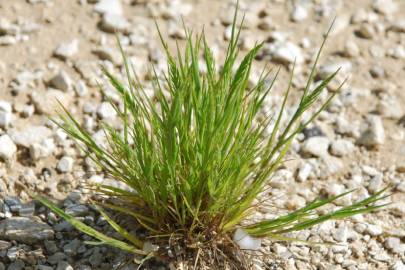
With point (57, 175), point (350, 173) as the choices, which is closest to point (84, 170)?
point (57, 175)

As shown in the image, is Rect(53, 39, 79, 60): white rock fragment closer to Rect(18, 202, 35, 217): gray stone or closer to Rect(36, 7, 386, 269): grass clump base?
Rect(18, 202, 35, 217): gray stone

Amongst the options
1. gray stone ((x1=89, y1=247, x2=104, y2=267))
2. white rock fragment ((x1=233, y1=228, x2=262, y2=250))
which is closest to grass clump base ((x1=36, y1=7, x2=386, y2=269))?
white rock fragment ((x1=233, y1=228, x2=262, y2=250))

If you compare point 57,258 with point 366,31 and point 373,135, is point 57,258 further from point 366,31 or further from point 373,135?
point 366,31

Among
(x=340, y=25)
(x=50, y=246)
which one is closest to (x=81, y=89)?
(x=50, y=246)

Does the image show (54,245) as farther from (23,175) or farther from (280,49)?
(280,49)

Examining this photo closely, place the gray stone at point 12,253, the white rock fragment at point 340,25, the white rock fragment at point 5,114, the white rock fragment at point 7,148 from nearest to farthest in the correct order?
the gray stone at point 12,253, the white rock fragment at point 7,148, the white rock fragment at point 5,114, the white rock fragment at point 340,25

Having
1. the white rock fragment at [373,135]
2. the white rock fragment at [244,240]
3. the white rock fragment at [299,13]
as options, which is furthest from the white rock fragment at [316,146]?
the white rock fragment at [299,13]

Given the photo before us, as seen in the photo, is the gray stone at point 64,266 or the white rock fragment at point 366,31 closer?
the gray stone at point 64,266

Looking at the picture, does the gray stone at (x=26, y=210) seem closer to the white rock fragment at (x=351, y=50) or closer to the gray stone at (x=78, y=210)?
the gray stone at (x=78, y=210)
